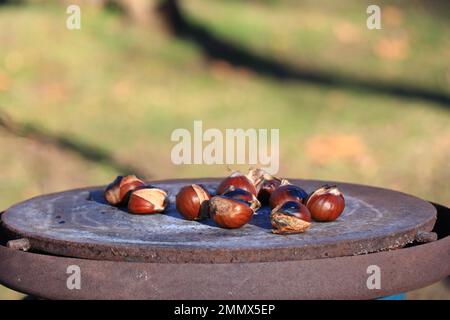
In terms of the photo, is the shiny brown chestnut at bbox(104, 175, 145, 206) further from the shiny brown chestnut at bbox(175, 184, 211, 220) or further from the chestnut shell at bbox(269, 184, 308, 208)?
the chestnut shell at bbox(269, 184, 308, 208)

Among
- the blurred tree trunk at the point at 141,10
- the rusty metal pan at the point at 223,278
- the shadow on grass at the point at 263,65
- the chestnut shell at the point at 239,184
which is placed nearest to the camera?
the rusty metal pan at the point at 223,278

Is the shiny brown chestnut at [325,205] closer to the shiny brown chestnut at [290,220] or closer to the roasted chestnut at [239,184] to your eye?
the shiny brown chestnut at [290,220]

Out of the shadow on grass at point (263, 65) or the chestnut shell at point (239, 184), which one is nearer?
the chestnut shell at point (239, 184)

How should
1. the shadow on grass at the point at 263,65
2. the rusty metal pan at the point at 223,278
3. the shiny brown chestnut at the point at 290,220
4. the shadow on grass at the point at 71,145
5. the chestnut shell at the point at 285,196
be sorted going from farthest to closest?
the shadow on grass at the point at 263,65 → the shadow on grass at the point at 71,145 → the chestnut shell at the point at 285,196 → the shiny brown chestnut at the point at 290,220 → the rusty metal pan at the point at 223,278

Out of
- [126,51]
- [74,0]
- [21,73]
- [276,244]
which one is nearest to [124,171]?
[21,73]

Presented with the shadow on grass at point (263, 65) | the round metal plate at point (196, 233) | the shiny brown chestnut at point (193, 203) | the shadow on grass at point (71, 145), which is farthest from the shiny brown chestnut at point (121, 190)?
the shadow on grass at point (263, 65)
